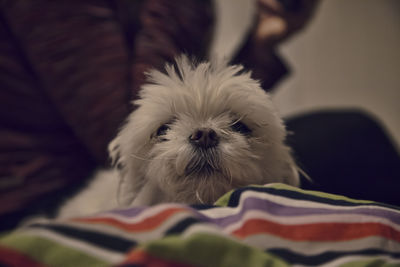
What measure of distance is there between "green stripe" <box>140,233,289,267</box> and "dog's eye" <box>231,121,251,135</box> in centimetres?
42

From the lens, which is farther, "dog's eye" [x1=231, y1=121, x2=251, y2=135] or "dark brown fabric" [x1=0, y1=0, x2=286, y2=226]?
"dark brown fabric" [x1=0, y1=0, x2=286, y2=226]

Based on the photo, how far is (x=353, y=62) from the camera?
2.30m

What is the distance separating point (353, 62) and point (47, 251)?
8.00 ft

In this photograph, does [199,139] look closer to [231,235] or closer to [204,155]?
[204,155]

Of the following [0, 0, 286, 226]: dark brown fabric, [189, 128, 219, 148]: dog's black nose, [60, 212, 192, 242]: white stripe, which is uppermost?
[0, 0, 286, 226]: dark brown fabric

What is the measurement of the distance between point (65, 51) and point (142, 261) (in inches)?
33.8

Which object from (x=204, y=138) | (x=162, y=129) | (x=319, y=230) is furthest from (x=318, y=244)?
(x=162, y=129)

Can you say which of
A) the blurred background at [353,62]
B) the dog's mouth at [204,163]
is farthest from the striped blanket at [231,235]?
the blurred background at [353,62]

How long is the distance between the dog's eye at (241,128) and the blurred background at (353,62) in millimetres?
1572

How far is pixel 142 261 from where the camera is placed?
282 millimetres

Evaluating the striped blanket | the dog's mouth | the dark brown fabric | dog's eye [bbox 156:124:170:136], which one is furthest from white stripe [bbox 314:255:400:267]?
the dark brown fabric

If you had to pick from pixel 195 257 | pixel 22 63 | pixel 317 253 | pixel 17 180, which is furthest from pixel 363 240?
pixel 22 63

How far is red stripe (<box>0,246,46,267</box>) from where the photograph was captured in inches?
11.2

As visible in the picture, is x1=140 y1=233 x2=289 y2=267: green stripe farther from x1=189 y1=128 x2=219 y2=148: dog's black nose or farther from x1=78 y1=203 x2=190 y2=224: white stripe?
x1=189 y1=128 x2=219 y2=148: dog's black nose
